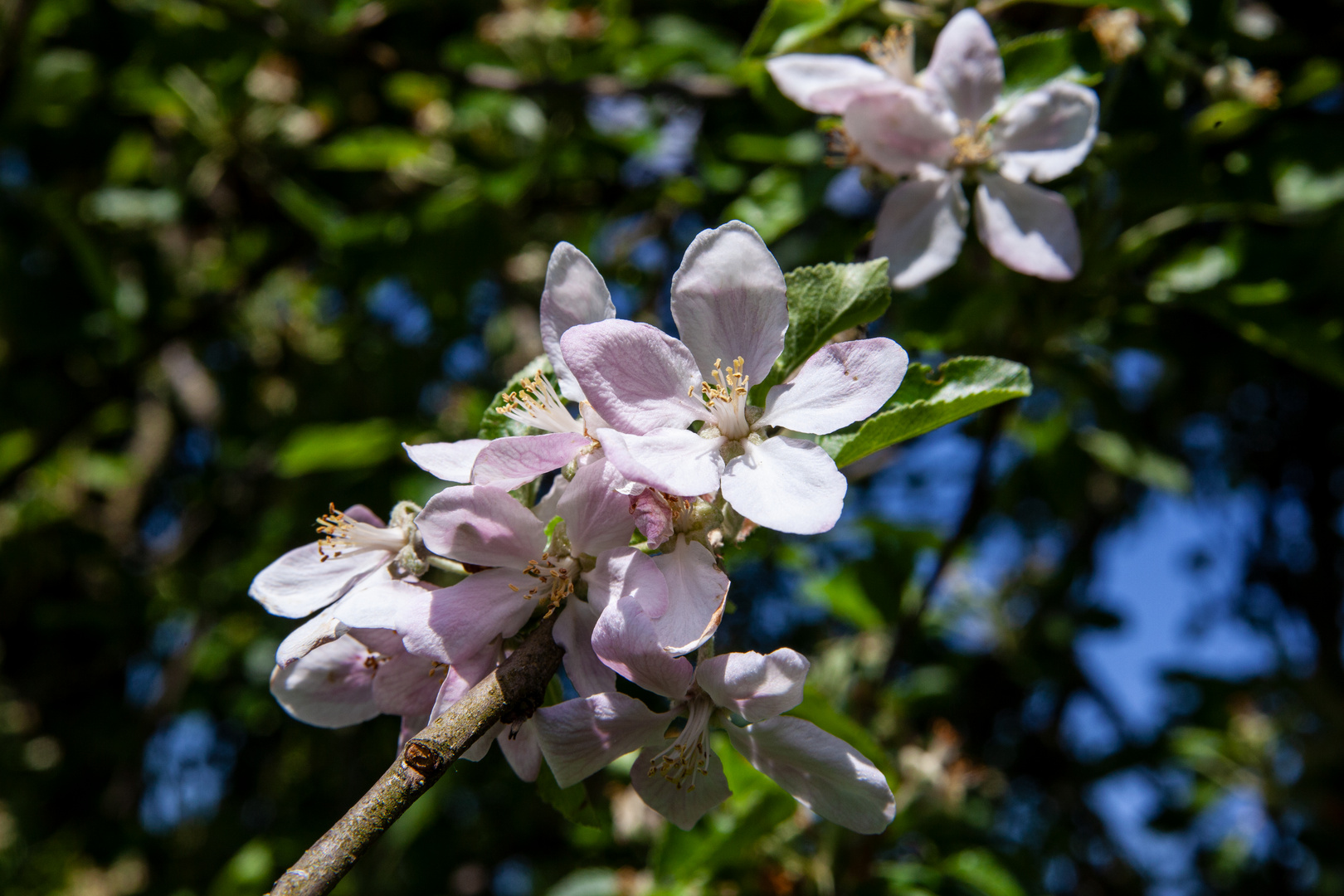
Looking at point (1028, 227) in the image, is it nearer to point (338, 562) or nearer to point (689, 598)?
point (689, 598)

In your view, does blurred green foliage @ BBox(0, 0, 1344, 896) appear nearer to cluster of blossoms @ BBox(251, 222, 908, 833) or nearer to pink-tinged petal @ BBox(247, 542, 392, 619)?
cluster of blossoms @ BBox(251, 222, 908, 833)

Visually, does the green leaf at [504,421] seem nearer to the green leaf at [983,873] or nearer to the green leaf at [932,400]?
the green leaf at [932,400]

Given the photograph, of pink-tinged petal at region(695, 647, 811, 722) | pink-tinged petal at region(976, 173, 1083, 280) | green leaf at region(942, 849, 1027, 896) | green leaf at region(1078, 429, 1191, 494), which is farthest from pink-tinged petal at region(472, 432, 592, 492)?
green leaf at region(1078, 429, 1191, 494)

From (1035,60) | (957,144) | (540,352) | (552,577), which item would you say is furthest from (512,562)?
(540,352)

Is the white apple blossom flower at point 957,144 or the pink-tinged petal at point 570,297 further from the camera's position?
the white apple blossom flower at point 957,144

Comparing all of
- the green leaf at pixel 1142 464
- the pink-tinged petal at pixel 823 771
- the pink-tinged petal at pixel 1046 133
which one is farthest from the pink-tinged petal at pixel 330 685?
the green leaf at pixel 1142 464

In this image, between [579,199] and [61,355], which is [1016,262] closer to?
[579,199]
